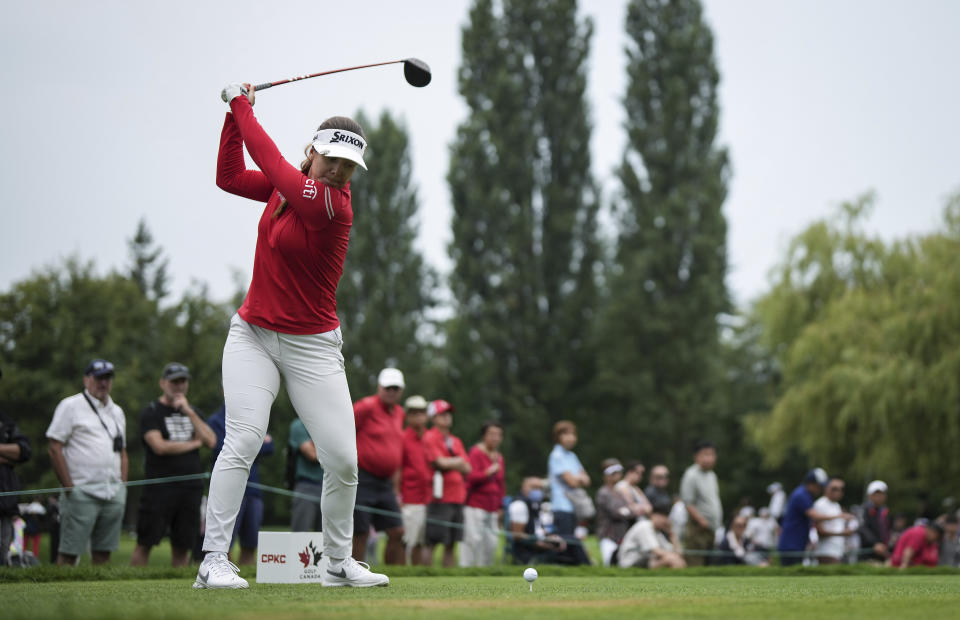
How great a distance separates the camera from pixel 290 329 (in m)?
5.55

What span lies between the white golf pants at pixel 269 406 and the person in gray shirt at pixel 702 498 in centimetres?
1002

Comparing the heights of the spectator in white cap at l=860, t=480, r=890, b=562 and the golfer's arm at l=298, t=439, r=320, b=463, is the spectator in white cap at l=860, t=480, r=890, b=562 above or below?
below

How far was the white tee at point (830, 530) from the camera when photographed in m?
15.2

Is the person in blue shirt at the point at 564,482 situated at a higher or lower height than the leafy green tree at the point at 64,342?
lower

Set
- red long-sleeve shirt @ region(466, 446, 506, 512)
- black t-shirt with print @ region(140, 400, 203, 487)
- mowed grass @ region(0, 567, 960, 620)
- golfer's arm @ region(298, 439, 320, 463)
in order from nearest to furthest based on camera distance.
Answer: mowed grass @ region(0, 567, 960, 620)
black t-shirt with print @ region(140, 400, 203, 487)
golfer's arm @ region(298, 439, 320, 463)
red long-sleeve shirt @ region(466, 446, 506, 512)

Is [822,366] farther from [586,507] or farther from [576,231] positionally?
[586,507]

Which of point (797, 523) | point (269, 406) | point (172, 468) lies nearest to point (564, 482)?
point (797, 523)

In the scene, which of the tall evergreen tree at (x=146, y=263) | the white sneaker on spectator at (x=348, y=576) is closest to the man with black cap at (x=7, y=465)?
the white sneaker on spectator at (x=348, y=576)

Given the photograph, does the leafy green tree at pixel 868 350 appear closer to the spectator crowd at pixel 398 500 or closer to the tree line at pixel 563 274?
the tree line at pixel 563 274

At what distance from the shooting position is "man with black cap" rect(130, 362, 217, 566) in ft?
32.4

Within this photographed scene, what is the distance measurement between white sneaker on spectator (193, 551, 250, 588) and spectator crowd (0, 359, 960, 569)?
289 centimetres

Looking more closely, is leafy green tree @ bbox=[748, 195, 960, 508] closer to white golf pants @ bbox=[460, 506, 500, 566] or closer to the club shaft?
white golf pants @ bbox=[460, 506, 500, 566]

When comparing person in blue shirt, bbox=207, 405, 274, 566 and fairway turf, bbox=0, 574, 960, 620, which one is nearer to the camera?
fairway turf, bbox=0, 574, 960, 620

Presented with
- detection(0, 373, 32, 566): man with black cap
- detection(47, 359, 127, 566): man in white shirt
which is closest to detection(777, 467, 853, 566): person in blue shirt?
detection(47, 359, 127, 566): man in white shirt
